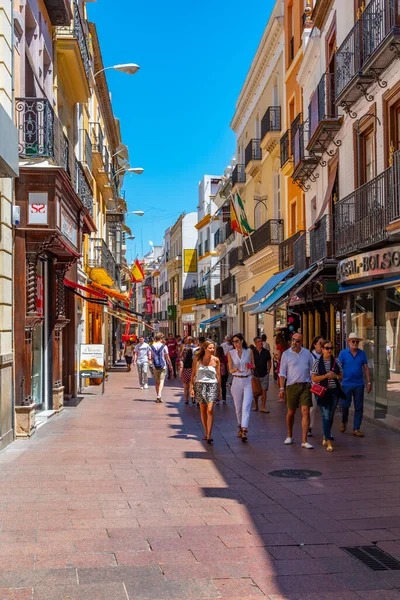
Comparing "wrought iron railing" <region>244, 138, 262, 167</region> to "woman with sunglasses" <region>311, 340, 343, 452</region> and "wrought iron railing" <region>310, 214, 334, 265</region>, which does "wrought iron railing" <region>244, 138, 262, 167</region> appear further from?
"woman with sunglasses" <region>311, 340, 343, 452</region>

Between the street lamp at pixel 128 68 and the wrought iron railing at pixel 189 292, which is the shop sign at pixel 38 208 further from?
the wrought iron railing at pixel 189 292

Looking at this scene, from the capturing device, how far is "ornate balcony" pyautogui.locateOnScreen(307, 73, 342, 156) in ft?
60.4

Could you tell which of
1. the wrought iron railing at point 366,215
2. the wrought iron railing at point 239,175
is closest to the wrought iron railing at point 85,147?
the wrought iron railing at point 366,215

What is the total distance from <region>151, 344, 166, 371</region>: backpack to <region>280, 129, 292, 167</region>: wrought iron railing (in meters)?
9.35

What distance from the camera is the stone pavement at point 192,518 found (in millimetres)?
5211

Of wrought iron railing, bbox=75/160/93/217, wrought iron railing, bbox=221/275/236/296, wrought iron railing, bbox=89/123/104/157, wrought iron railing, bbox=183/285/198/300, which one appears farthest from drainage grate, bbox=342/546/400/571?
wrought iron railing, bbox=183/285/198/300

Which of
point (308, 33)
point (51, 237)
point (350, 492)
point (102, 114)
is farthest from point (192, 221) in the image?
point (350, 492)

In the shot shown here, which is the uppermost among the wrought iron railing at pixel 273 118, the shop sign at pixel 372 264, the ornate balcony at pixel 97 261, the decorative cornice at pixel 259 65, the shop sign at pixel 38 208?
the decorative cornice at pixel 259 65

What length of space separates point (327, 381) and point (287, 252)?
48.1 feet

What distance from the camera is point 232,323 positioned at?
146 feet

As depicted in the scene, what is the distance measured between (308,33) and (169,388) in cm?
1258

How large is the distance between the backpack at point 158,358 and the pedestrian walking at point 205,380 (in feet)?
→ 23.5

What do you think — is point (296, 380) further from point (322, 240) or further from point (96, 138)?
point (96, 138)

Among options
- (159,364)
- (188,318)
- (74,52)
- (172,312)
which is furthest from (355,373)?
(172,312)
